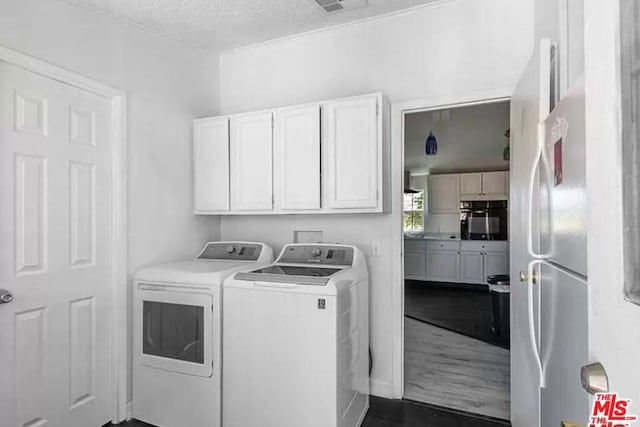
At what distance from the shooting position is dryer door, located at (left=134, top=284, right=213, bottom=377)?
2.19 m

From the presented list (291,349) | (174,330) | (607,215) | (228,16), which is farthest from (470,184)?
(607,215)

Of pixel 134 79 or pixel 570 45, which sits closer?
pixel 570 45

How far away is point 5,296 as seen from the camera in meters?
1.85

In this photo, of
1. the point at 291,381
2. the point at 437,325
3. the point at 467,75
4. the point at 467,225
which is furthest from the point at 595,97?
the point at 467,225

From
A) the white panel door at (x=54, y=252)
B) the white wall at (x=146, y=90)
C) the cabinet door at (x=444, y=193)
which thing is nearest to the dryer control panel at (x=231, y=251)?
the white wall at (x=146, y=90)

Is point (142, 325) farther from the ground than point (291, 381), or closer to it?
farther from the ground

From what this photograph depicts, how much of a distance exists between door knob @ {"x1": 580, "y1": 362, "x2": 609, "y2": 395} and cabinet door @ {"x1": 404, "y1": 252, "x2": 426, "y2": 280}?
647 centimetres

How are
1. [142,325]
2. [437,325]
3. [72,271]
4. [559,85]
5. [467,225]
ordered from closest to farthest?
[559,85]
[72,271]
[142,325]
[437,325]
[467,225]

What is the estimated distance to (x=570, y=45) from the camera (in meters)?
1.54

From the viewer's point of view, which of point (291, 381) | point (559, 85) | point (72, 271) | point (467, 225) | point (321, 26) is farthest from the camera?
point (467, 225)

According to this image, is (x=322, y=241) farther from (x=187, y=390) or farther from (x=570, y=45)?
(x=570, y=45)

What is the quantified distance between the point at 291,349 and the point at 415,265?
530cm

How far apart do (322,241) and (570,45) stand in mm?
1956

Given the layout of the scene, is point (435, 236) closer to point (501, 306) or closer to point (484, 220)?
point (484, 220)
